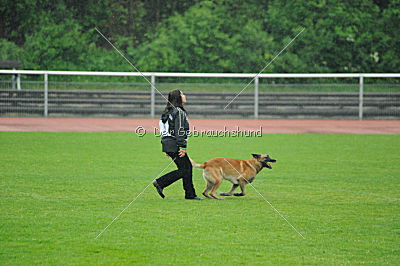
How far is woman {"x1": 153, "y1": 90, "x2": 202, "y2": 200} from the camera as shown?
10.6m

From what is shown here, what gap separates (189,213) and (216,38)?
27.4 m

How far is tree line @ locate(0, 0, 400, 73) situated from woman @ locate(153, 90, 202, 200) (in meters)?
24.2

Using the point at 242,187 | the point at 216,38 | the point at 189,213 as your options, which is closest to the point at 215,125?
the point at 216,38

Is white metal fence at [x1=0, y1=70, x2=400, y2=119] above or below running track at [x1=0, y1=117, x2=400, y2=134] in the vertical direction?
above

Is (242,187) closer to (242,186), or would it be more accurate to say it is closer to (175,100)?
(242,186)

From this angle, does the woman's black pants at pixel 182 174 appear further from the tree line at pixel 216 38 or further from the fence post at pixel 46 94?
the tree line at pixel 216 38

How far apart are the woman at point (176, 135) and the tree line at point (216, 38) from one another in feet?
79.5

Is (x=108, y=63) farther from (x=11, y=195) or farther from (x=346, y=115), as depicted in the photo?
(x=11, y=195)

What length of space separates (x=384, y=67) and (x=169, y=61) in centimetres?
1023

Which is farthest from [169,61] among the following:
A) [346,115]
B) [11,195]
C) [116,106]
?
[11,195]

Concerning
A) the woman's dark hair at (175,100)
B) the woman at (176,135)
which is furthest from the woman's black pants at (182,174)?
the woman's dark hair at (175,100)

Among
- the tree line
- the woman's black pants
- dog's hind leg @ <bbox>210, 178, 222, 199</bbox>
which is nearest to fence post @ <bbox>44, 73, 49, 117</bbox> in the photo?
the tree line

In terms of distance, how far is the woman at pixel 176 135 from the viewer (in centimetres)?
1062

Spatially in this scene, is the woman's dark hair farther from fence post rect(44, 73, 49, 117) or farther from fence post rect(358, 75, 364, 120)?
fence post rect(358, 75, 364, 120)
